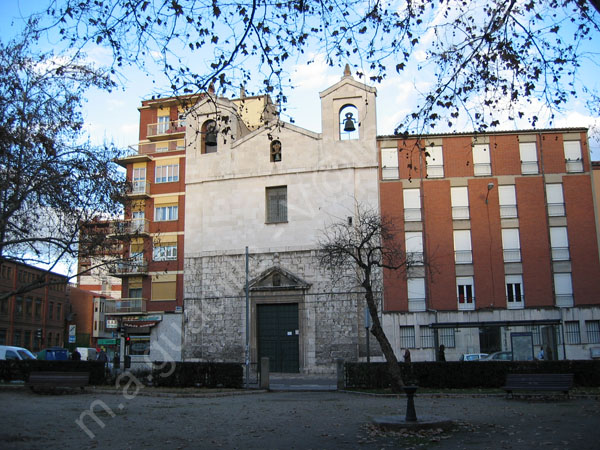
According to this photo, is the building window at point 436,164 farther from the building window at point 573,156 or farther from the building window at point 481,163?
the building window at point 573,156

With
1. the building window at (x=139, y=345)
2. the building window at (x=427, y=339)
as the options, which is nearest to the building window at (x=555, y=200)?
the building window at (x=427, y=339)

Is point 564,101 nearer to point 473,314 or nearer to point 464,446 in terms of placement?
point 464,446

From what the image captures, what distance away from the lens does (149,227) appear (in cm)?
3978

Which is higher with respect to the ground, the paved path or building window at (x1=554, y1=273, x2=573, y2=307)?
building window at (x1=554, y1=273, x2=573, y2=307)

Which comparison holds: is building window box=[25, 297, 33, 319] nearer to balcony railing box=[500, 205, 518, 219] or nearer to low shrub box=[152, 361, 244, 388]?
low shrub box=[152, 361, 244, 388]

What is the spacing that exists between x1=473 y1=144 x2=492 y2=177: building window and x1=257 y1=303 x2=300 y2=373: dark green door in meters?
12.9

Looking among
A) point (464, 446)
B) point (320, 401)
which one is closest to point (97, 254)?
point (320, 401)

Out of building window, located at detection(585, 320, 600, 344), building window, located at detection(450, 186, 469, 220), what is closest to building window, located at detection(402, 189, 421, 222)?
building window, located at detection(450, 186, 469, 220)

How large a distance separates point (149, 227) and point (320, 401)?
26.2 metres

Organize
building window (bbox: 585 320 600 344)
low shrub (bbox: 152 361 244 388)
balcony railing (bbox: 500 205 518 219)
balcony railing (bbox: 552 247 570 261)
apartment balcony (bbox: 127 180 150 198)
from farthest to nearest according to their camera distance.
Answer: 1. apartment balcony (bbox: 127 180 150 198)
2. balcony railing (bbox: 500 205 518 219)
3. balcony railing (bbox: 552 247 570 261)
4. building window (bbox: 585 320 600 344)
5. low shrub (bbox: 152 361 244 388)

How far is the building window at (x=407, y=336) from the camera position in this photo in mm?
32219

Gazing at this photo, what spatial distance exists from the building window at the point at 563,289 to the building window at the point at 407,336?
26.2 ft

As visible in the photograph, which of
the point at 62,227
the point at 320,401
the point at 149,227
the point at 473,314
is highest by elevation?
the point at 149,227

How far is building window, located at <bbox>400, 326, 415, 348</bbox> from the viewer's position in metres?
32.2
